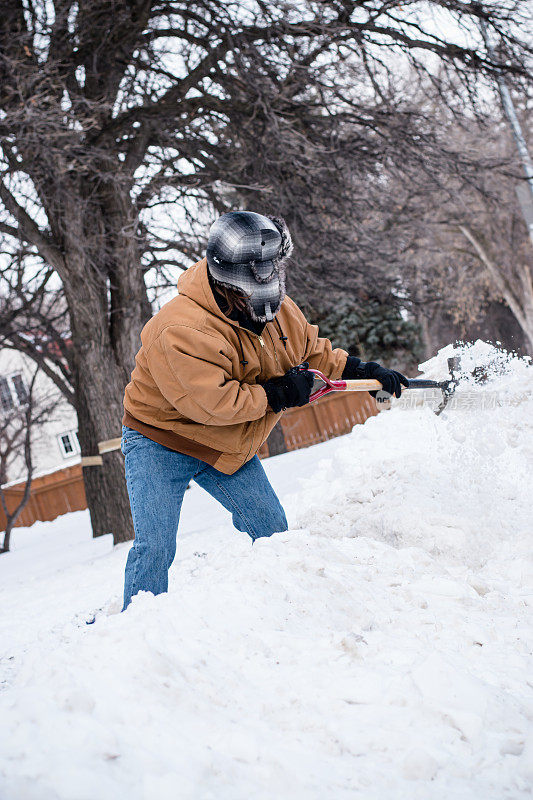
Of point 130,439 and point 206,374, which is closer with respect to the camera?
point 206,374

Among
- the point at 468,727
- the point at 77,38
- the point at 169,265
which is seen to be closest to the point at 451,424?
the point at 468,727

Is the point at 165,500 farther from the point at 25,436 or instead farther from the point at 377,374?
the point at 25,436

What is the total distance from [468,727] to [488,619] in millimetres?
804

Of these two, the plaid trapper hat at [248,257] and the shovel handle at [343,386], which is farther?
the shovel handle at [343,386]

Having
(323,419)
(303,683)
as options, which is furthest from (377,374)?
(323,419)

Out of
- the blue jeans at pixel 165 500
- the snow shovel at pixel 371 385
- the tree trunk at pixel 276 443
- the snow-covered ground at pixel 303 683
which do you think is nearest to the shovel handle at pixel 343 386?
the snow shovel at pixel 371 385

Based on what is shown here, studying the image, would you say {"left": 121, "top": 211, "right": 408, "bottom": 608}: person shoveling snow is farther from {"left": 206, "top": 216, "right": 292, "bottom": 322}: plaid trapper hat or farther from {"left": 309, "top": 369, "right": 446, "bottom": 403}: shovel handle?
{"left": 309, "top": 369, "right": 446, "bottom": 403}: shovel handle

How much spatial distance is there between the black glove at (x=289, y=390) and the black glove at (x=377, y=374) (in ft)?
2.07

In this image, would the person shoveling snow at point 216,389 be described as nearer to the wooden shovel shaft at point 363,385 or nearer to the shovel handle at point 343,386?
the shovel handle at point 343,386

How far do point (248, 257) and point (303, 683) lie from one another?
1650 mm

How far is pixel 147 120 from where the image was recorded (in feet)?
22.5

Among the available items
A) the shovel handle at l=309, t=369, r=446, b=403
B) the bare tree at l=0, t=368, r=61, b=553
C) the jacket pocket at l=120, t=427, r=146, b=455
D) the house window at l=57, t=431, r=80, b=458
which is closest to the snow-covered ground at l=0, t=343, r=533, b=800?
the jacket pocket at l=120, t=427, r=146, b=455

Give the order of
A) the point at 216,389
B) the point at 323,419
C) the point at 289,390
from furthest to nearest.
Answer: the point at 323,419 < the point at 289,390 < the point at 216,389

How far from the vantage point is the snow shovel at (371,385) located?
3381mm
